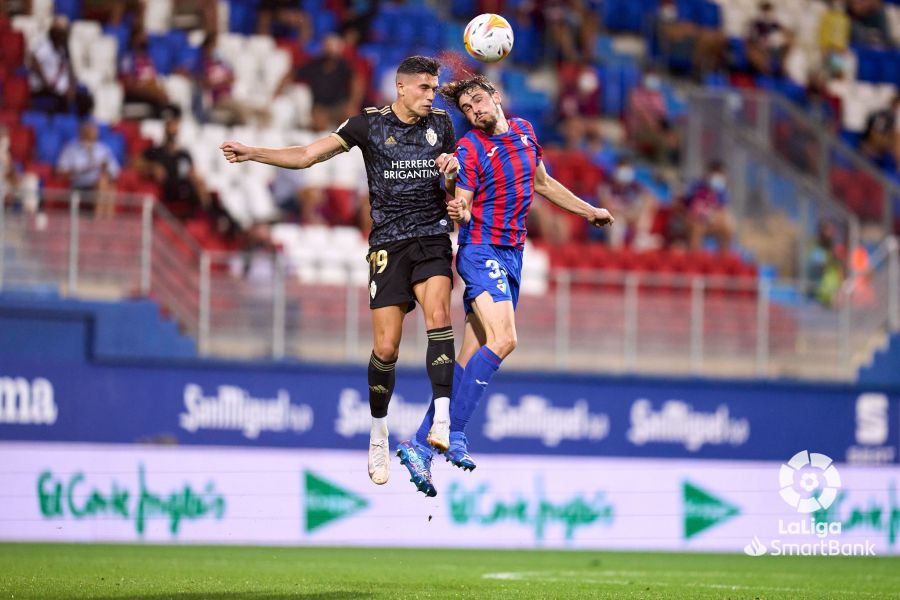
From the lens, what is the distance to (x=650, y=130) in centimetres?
2394

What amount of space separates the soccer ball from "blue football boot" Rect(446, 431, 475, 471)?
2.59 metres

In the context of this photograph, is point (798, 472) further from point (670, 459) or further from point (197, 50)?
point (197, 50)

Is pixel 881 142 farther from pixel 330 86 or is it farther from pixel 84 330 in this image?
pixel 84 330

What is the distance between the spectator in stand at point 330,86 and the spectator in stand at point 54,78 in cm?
295

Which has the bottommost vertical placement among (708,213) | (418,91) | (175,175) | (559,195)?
(559,195)

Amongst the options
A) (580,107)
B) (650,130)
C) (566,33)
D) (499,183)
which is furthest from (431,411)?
(566,33)

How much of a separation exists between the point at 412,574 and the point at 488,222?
10.8 ft

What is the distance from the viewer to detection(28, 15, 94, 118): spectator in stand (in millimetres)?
19578

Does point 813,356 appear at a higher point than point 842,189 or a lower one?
lower

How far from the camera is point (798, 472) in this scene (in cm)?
1716

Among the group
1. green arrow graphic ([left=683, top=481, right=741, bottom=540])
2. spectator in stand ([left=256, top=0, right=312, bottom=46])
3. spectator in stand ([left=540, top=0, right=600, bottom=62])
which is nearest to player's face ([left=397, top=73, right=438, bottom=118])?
green arrow graphic ([left=683, top=481, right=741, bottom=540])

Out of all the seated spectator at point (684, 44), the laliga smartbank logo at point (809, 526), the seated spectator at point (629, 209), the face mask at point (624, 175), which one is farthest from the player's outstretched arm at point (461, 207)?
the seated spectator at point (684, 44)

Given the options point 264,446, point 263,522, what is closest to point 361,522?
point 263,522

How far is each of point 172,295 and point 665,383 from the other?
256 inches
